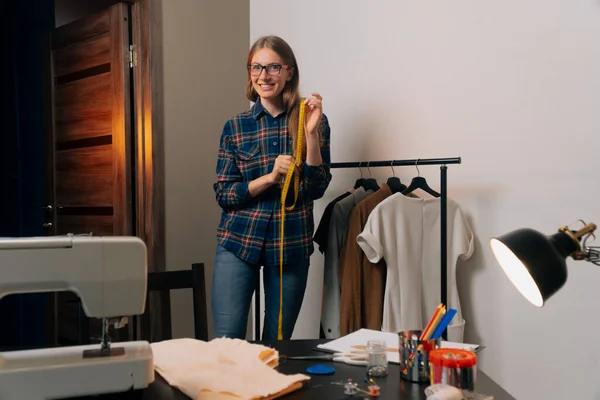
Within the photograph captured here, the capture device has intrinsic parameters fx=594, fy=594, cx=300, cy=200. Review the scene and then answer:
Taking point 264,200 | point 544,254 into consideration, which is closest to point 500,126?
point 264,200

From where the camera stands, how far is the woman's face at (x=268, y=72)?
2.18 metres

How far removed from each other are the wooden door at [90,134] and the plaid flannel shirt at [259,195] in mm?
938

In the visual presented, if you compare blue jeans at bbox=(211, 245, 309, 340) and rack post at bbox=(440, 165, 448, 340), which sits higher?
rack post at bbox=(440, 165, 448, 340)

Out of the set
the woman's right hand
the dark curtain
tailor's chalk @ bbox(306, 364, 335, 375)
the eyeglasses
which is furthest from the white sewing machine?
the dark curtain

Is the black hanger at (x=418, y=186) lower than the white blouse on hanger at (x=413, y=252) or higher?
higher

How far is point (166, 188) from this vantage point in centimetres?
298

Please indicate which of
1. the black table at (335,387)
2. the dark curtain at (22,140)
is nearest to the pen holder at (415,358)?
the black table at (335,387)

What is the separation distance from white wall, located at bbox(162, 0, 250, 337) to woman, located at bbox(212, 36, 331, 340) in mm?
793

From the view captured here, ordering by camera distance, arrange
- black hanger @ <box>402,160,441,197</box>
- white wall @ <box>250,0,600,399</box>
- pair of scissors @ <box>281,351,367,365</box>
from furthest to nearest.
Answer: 1. black hanger @ <box>402,160,441,197</box>
2. white wall @ <box>250,0,600,399</box>
3. pair of scissors @ <box>281,351,367,365</box>

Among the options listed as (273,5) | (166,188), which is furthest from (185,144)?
(273,5)

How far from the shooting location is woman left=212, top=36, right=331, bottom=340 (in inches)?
86.4

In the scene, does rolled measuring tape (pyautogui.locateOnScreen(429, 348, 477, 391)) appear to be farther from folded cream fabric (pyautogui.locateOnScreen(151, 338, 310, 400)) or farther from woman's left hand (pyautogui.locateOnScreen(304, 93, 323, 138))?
woman's left hand (pyautogui.locateOnScreen(304, 93, 323, 138))

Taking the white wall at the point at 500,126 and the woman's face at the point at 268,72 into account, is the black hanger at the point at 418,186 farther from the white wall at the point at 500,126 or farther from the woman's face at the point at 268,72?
the woman's face at the point at 268,72

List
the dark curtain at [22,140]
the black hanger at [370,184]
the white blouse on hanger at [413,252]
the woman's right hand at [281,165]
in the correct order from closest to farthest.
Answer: the woman's right hand at [281,165]
the white blouse on hanger at [413,252]
the black hanger at [370,184]
the dark curtain at [22,140]
